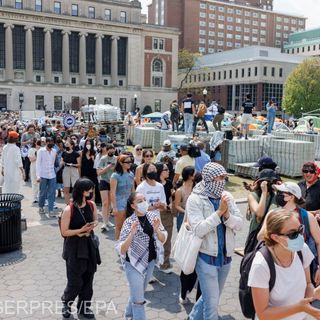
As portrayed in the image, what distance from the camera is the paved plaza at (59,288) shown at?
18.5ft

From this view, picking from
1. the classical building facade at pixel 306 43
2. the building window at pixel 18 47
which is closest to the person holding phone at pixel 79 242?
the building window at pixel 18 47

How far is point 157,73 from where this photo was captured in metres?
86.2

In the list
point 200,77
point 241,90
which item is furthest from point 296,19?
point 241,90

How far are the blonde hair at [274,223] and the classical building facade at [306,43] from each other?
107 m

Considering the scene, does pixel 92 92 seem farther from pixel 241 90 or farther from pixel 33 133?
pixel 33 133

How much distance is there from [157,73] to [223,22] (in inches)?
1688

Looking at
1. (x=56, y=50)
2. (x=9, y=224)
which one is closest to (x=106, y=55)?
(x=56, y=50)

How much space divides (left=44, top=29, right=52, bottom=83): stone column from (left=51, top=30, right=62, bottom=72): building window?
1.66 m

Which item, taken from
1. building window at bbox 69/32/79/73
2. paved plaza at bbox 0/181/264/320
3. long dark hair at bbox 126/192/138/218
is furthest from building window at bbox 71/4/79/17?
long dark hair at bbox 126/192/138/218

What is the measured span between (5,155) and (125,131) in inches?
698

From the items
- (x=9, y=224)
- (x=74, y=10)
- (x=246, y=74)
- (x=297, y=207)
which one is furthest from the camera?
(x=246, y=74)

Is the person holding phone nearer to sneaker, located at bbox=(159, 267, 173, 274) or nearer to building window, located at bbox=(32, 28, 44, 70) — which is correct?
sneaker, located at bbox=(159, 267, 173, 274)

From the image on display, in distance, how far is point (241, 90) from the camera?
86188 mm

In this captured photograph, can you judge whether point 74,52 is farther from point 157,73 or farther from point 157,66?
point 157,73
